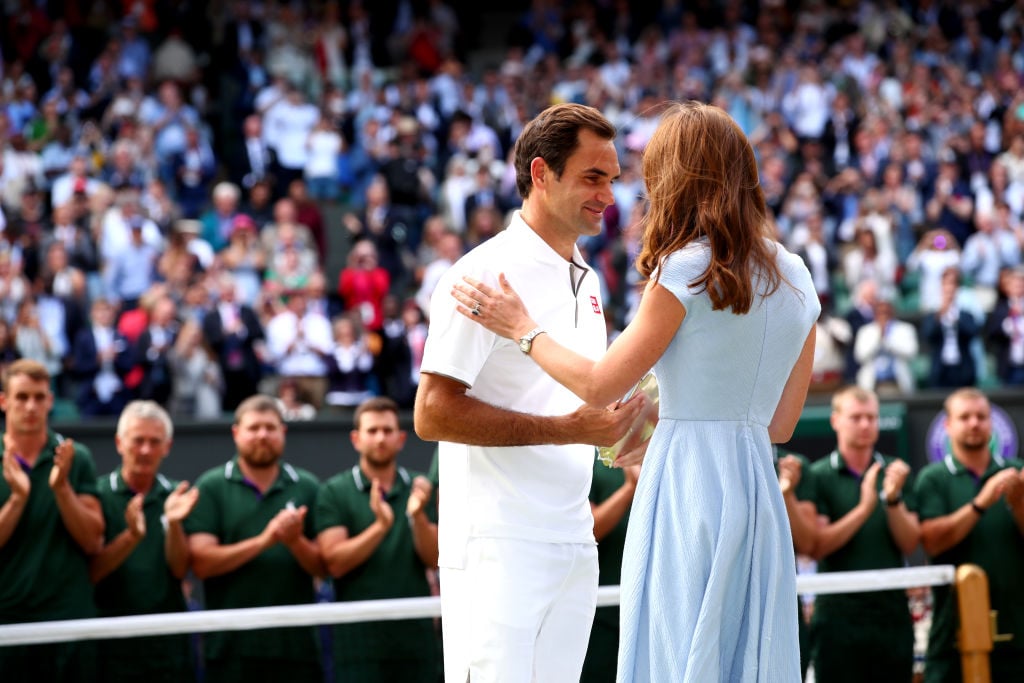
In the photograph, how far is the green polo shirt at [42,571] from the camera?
604 cm

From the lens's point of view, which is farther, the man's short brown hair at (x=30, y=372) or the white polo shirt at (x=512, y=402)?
the man's short brown hair at (x=30, y=372)

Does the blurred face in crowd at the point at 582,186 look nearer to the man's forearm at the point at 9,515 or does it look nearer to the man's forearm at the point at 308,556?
→ the man's forearm at the point at 308,556

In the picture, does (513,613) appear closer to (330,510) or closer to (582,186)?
(582,186)

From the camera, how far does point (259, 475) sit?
6660 millimetres

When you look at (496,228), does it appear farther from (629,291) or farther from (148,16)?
(148,16)

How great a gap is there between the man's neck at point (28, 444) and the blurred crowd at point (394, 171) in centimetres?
632

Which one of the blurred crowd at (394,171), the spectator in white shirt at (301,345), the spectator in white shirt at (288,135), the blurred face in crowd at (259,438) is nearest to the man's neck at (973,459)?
the blurred face in crowd at (259,438)

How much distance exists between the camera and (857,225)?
53.8 ft

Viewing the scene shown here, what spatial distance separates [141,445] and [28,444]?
1.53 feet

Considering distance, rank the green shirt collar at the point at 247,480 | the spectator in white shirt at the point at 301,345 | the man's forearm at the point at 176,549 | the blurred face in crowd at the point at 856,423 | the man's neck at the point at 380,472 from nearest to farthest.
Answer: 1. the man's forearm at the point at 176,549
2. the green shirt collar at the point at 247,480
3. the man's neck at the point at 380,472
4. the blurred face in crowd at the point at 856,423
5. the spectator in white shirt at the point at 301,345

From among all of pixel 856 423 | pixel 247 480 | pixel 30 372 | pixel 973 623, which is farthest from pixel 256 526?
pixel 973 623

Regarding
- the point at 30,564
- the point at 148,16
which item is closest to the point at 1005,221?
the point at 148,16

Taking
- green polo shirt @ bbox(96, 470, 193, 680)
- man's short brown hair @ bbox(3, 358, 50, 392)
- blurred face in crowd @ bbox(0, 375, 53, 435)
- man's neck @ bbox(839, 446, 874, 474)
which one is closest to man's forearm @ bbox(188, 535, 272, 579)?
green polo shirt @ bbox(96, 470, 193, 680)

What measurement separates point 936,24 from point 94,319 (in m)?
13.3
